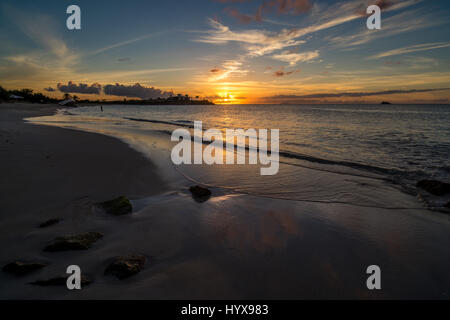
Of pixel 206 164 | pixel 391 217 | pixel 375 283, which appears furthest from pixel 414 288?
pixel 206 164

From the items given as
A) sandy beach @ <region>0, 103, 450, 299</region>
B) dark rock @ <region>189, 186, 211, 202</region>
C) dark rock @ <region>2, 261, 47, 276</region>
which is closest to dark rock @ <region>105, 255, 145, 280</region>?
sandy beach @ <region>0, 103, 450, 299</region>

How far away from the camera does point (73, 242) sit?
3.75 meters

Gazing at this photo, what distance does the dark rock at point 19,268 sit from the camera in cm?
308

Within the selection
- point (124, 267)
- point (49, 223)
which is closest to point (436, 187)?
point (124, 267)

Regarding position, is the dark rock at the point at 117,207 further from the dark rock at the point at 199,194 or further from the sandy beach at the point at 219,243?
the dark rock at the point at 199,194

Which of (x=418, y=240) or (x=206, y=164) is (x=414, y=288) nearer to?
(x=418, y=240)

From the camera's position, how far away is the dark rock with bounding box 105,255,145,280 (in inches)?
125

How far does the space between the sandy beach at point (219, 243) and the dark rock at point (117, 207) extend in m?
0.20

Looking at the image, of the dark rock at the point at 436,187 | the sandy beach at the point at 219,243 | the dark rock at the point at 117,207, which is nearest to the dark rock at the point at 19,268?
the sandy beach at the point at 219,243

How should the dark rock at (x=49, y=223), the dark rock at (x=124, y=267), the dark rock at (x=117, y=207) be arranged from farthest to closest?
the dark rock at (x=117, y=207)
the dark rock at (x=49, y=223)
the dark rock at (x=124, y=267)

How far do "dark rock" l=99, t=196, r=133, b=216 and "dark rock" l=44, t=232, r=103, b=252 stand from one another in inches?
43.5
